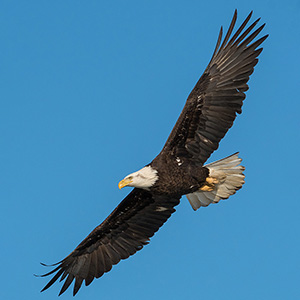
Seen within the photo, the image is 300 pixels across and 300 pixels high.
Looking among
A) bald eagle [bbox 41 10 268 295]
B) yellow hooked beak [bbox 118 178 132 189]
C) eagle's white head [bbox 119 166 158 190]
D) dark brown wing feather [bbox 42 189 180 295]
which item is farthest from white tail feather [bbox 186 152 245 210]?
yellow hooked beak [bbox 118 178 132 189]

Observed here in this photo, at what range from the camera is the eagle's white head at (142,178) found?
11250 mm

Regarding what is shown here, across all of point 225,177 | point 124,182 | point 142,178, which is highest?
point 124,182

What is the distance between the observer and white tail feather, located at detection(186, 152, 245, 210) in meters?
12.0

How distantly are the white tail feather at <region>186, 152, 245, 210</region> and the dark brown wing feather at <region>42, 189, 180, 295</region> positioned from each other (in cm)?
67

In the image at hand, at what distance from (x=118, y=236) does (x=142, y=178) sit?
200cm

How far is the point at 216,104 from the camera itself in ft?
38.1

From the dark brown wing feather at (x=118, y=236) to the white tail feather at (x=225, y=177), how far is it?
67 cm

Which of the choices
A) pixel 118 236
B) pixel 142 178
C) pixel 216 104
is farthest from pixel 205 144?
pixel 118 236

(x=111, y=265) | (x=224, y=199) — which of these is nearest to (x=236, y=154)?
(x=224, y=199)

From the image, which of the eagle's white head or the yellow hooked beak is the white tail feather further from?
the yellow hooked beak

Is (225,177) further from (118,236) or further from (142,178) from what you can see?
(118,236)

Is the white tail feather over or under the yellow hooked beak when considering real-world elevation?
under

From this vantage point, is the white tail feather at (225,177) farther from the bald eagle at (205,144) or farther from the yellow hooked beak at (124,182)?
the yellow hooked beak at (124,182)

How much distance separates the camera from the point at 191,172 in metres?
11.5
